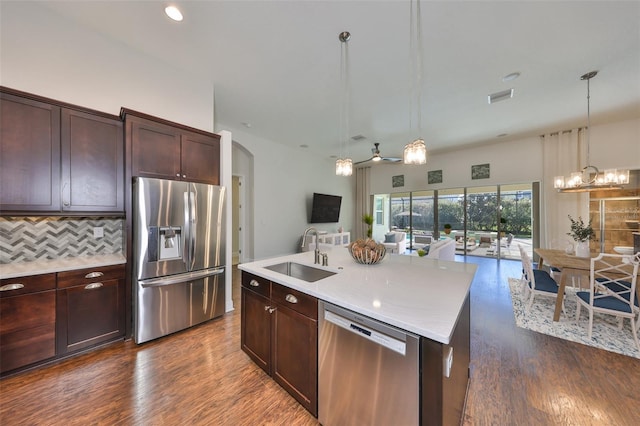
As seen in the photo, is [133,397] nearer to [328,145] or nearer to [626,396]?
[626,396]

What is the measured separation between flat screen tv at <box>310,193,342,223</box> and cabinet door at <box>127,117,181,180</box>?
15.4 feet

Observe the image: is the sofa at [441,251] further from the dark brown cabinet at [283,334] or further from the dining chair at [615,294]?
the dark brown cabinet at [283,334]

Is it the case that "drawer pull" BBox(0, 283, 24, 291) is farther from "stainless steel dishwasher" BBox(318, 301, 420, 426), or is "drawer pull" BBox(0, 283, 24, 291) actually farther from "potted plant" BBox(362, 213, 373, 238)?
"potted plant" BBox(362, 213, 373, 238)

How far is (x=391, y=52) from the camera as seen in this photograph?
2.65 m

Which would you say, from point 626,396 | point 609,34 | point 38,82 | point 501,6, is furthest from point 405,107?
point 38,82

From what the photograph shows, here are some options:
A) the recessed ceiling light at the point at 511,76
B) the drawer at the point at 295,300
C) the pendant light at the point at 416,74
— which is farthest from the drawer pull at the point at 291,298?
the recessed ceiling light at the point at 511,76

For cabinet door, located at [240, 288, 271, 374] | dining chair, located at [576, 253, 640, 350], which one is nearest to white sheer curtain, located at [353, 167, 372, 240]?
dining chair, located at [576, 253, 640, 350]

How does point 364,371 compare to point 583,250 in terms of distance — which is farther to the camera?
point 583,250

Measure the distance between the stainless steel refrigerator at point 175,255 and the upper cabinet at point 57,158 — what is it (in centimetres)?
32

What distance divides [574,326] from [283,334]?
352 cm

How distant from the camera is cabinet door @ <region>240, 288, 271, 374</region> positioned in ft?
5.95

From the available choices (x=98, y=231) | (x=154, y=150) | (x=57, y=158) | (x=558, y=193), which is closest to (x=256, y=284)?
(x=154, y=150)

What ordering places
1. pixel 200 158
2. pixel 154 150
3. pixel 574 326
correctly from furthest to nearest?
pixel 200 158, pixel 574 326, pixel 154 150

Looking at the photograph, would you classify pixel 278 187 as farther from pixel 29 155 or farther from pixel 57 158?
pixel 29 155
